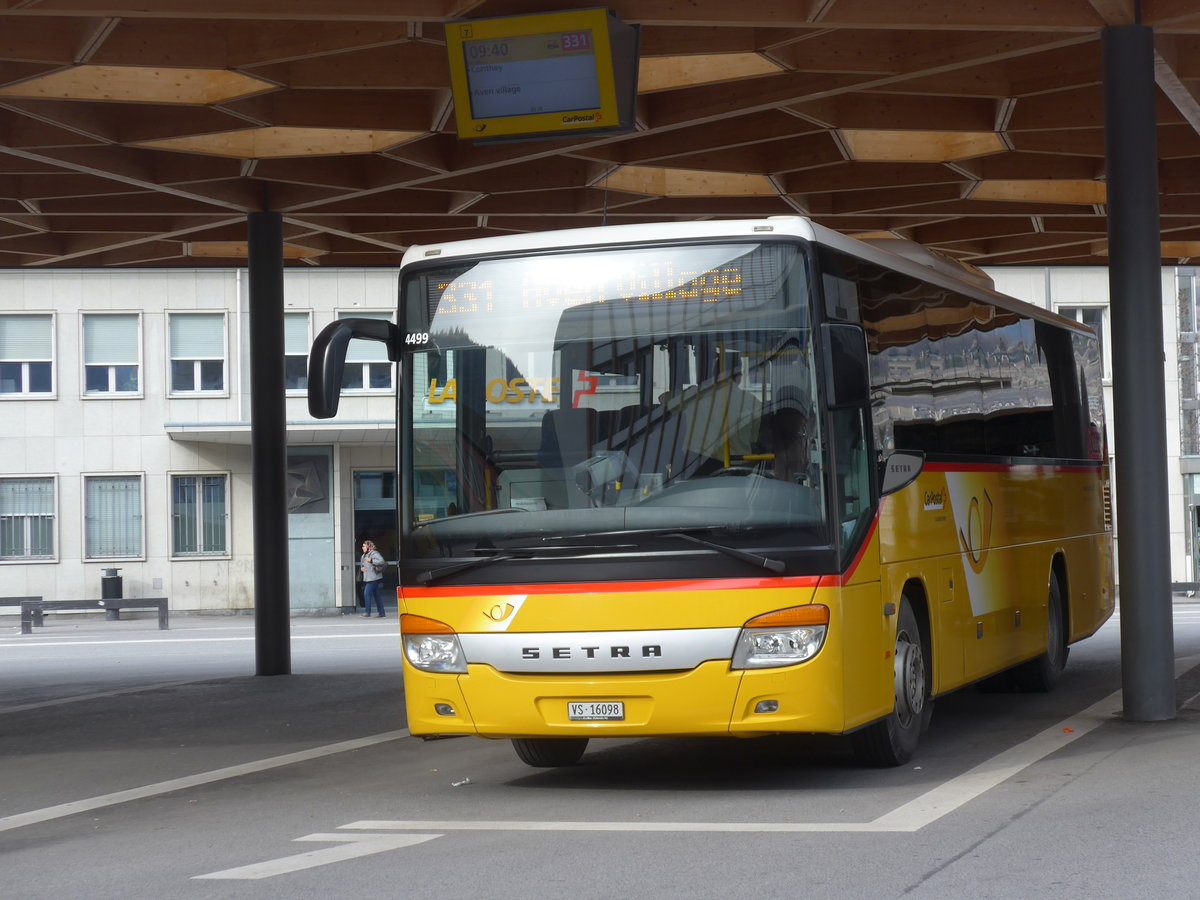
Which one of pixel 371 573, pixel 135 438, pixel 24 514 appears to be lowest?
pixel 371 573

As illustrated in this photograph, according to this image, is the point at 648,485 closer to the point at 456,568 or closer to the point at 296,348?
the point at 456,568

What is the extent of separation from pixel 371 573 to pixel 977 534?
26.2m

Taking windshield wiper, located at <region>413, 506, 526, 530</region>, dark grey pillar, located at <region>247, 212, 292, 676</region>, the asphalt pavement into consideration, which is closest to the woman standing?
dark grey pillar, located at <region>247, 212, 292, 676</region>

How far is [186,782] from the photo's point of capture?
11.3 m

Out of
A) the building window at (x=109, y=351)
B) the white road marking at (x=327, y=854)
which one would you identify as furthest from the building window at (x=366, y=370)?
the white road marking at (x=327, y=854)

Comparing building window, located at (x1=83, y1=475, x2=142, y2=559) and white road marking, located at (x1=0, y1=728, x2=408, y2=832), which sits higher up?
building window, located at (x1=83, y1=475, x2=142, y2=559)

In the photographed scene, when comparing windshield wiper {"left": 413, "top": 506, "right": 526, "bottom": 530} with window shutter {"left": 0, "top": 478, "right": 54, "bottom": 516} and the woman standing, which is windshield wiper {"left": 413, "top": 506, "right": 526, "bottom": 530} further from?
window shutter {"left": 0, "top": 478, "right": 54, "bottom": 516}

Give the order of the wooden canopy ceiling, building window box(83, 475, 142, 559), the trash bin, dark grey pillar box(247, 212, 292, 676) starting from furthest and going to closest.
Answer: building window box(83, 475, 142, 559) → the trash bin → dark grey pillar box(247, 212, 292, 676) → the wooden canopy ceiling

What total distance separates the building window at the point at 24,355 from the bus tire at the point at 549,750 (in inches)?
1211

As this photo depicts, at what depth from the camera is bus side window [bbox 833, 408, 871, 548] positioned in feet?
30.7

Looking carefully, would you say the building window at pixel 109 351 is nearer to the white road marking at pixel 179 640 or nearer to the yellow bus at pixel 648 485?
the white road marking at pixel 179 640

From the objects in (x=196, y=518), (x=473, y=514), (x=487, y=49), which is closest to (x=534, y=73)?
(x=487, y=49)

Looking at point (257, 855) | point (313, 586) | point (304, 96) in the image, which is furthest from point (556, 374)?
point (313, 586)

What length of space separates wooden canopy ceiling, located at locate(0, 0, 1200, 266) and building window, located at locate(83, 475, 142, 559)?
53.9ft
